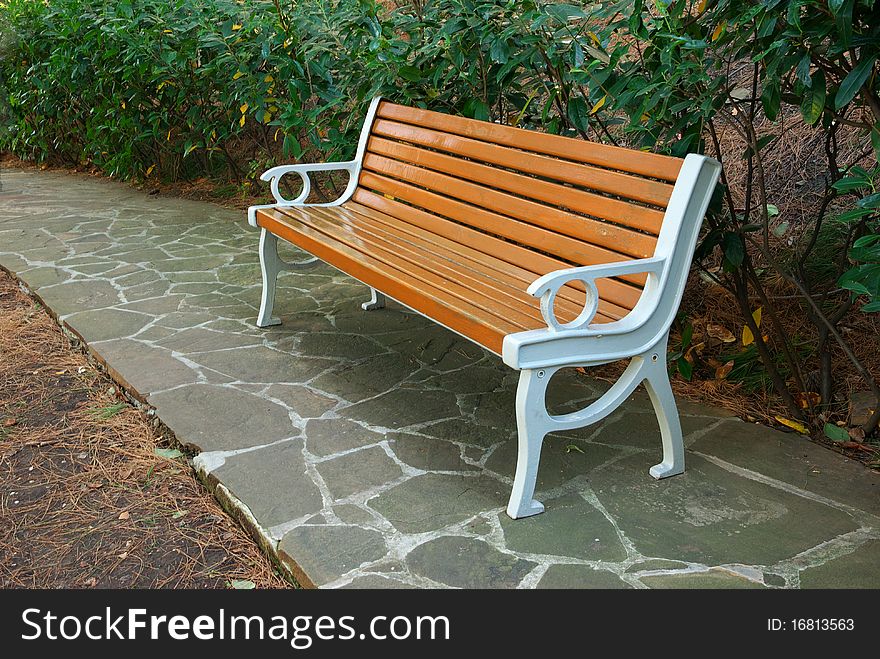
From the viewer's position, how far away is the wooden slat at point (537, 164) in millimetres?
2971

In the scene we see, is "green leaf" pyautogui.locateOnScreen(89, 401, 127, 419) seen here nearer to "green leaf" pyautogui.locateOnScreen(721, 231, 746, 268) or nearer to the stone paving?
the stone paving

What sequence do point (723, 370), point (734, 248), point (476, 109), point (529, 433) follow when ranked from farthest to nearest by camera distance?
point (476, 109) → point (723, 370) → point (734, 248) → point (529, 433)

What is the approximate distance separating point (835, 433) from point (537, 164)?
5.01ft

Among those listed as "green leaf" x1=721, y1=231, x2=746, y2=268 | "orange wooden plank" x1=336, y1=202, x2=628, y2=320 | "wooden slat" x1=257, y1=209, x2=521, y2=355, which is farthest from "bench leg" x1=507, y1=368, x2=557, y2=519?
"green leaf" x1=721, y1=231, x2=746, y2=268

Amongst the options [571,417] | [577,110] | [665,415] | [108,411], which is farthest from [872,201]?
[108,411]

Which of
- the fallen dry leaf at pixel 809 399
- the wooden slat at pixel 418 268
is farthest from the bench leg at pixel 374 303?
the fallen dry leaf at pixel 809 399

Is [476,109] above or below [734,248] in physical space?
above

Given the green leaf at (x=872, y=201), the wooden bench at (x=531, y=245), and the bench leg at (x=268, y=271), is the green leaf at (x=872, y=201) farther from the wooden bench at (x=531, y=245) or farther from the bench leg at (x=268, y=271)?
the bench leg at (x=268, y=271)

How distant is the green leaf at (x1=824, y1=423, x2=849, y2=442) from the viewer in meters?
3.39

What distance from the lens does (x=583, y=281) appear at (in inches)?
107

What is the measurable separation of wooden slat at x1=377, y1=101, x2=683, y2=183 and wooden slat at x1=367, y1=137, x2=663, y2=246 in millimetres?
115

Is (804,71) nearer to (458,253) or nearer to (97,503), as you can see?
(458,253)

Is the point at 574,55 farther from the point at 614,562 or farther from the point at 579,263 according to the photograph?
the point at 614,562

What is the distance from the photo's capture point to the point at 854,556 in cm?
267
